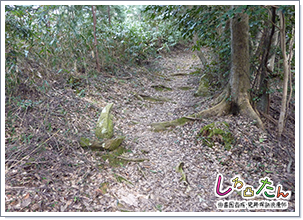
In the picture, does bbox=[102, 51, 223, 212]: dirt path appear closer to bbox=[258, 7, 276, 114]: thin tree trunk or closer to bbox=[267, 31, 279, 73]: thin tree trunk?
bbox=[258, 7, 276, 114]: thin tree trunk

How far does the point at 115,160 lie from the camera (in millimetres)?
3381

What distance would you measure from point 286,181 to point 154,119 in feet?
10.8

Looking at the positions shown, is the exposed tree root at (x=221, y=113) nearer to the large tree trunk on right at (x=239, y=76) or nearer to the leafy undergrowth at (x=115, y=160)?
the large tree trunk on right at (x=239, y=76)

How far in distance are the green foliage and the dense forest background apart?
0.02m

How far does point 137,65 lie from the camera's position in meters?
8.88

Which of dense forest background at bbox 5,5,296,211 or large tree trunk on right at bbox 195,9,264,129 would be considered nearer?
dense forest background at bbox 5,5,296,211

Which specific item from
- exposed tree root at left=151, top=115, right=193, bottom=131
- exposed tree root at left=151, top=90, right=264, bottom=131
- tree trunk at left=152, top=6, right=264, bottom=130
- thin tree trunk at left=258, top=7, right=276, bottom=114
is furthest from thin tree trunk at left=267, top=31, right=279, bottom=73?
exposed tree root at left=151, top=115, right=193, bottom=131

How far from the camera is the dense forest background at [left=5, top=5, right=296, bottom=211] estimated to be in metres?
2.72

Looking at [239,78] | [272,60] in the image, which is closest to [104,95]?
[239,78]

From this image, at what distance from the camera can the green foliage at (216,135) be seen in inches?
151

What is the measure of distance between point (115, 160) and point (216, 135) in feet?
6.85

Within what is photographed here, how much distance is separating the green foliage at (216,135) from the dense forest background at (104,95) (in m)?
0.02
